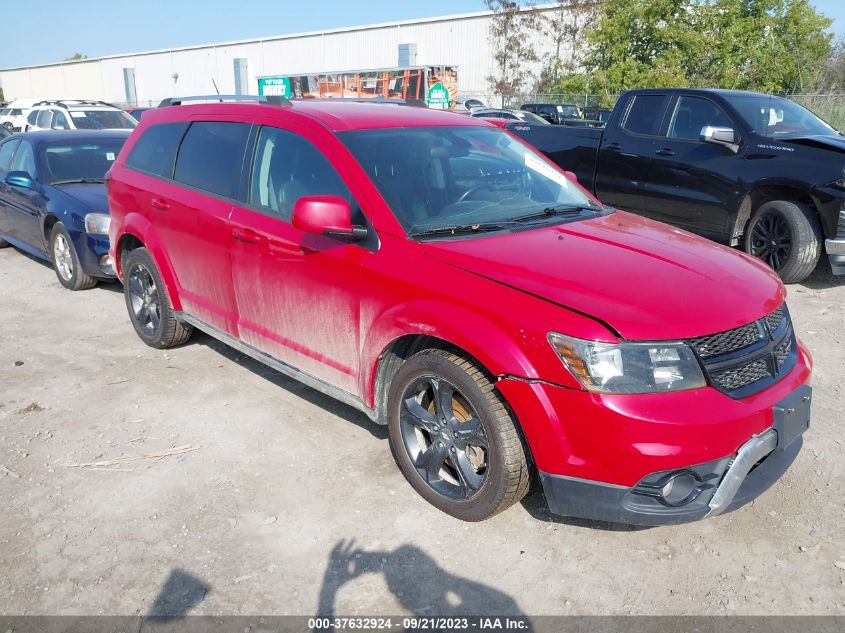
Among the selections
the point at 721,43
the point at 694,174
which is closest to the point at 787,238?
the point at 694,174

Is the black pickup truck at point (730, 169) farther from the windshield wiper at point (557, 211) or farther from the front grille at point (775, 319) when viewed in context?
the front grille at point (775, 319)

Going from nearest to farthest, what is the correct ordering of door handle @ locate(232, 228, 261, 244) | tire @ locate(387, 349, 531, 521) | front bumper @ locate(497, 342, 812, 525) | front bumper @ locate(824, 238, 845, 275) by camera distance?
front bumper @ locate(497, 342, 812, 525) → tire @ locate(387, 349, 531, 521) → door handle @ locate(232, 228, 261, 244) → front bumper @ locate(824, 238, 845, 275)

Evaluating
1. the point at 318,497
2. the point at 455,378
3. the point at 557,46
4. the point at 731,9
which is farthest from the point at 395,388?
the point at 557,46

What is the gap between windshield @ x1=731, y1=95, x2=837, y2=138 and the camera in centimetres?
702

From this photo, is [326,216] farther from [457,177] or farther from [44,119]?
[44,119]

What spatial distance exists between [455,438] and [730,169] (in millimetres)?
5205

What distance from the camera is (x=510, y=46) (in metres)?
35.8

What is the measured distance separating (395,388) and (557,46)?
35178mm

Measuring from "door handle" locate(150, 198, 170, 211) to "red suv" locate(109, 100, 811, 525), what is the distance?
0.02 meters

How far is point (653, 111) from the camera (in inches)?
306

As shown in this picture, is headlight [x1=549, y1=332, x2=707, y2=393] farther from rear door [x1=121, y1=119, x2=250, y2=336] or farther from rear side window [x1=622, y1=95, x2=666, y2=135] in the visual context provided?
rear side window [x1=622, y1=95, x2=666, y2=135]

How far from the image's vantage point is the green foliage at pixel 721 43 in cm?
2661

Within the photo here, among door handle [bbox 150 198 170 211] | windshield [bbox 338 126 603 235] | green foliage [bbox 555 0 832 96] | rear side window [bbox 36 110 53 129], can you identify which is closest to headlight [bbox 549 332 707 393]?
windshield [bbox 338 126 603 235]

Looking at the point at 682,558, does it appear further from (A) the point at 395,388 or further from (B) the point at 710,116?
(B) the point at 710,116
